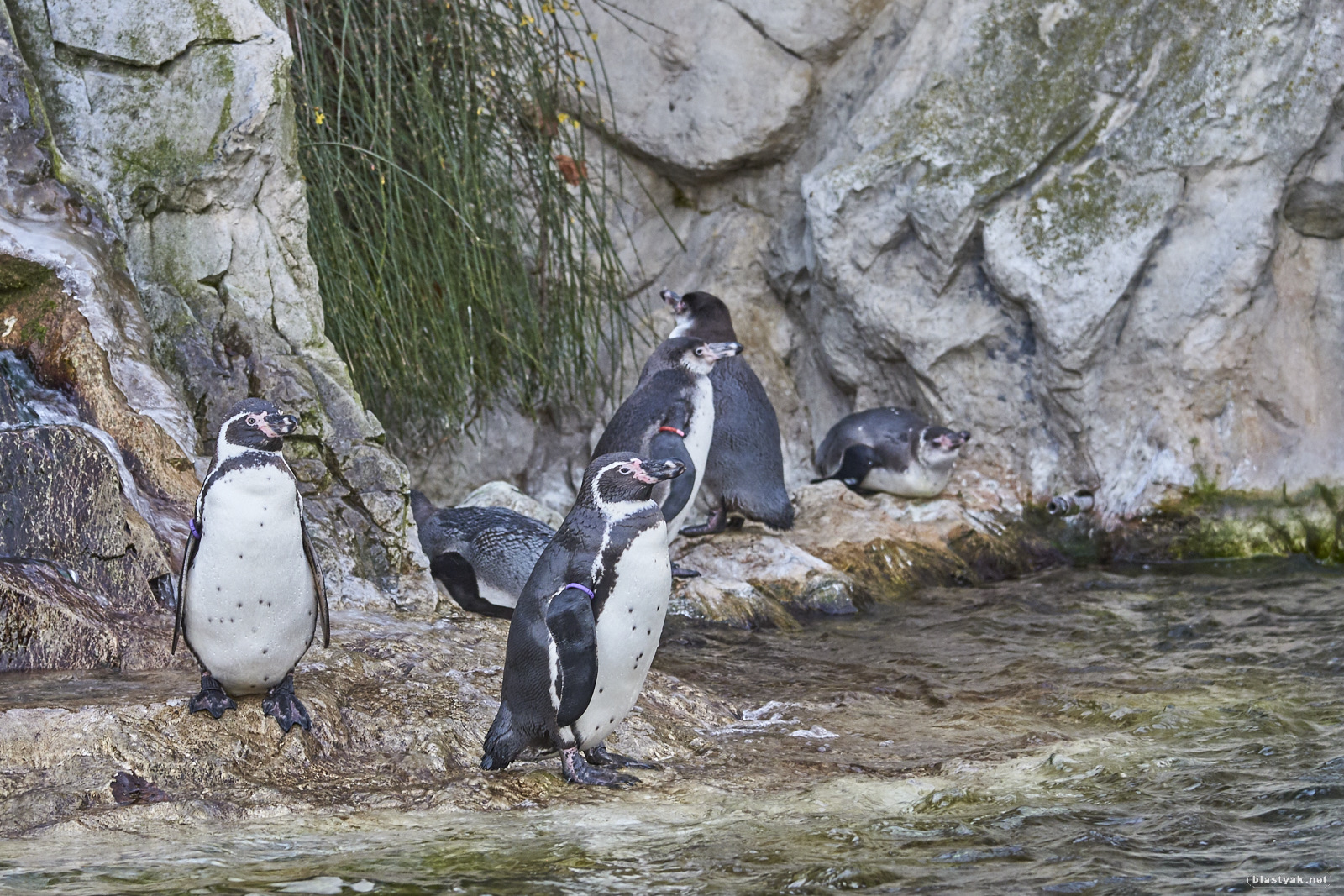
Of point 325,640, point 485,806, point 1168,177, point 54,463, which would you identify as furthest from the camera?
point 1168,177

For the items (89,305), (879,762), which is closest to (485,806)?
(879,762)

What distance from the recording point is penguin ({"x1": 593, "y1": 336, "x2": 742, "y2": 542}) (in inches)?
230

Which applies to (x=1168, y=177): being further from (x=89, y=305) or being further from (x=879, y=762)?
(x=89, y=305)

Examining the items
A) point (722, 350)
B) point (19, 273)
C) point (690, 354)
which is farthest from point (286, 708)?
point (690, 354)

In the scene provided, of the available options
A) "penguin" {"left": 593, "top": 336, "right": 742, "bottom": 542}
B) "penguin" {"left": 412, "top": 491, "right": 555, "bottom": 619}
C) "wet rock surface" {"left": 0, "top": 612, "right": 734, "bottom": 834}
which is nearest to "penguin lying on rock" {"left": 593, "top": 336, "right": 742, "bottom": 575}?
"penguin" {"left": 593, "top": 336, "right": 742, "bottom": 542}

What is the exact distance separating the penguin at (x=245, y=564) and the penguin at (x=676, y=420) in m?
2.65

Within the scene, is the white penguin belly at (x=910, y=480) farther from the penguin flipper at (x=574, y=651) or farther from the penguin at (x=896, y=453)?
the penguin flipper at (x=574, y=651)

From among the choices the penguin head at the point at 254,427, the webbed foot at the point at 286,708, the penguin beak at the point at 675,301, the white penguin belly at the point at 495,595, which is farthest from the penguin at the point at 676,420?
the penguin head at the point at 254,427

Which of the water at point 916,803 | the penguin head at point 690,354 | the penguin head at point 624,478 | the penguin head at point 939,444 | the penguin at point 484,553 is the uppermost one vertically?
the penguin head at point 690,354

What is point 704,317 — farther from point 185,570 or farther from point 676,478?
point 185,570

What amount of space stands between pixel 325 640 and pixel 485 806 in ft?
2.28

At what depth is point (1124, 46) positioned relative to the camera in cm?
686

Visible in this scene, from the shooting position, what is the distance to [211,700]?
128 inches

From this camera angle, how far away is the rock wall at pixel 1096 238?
21.8 ft
